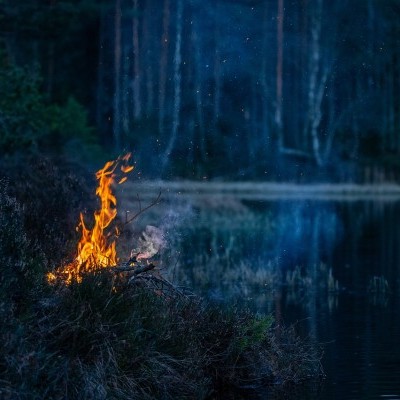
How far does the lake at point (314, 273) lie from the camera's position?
56.0 ft

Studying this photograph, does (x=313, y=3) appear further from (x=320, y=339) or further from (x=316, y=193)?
(x=320, y=339)

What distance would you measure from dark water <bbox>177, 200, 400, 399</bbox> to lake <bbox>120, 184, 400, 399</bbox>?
0.02 meters

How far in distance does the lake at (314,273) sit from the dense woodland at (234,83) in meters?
7.67

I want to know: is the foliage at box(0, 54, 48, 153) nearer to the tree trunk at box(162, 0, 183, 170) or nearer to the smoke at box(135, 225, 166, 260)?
the smoke at box(135, 225, 166, 260)

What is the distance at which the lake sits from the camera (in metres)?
17.1

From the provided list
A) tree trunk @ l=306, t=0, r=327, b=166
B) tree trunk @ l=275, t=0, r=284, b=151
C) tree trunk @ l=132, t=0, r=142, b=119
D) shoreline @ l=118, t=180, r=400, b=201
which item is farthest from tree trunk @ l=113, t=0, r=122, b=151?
tree trunk @ l=306, t=0, r=327, b=166

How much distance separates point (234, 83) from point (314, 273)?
35.9 metres

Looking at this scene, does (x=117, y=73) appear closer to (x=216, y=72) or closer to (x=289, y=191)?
(x=216, y=72)

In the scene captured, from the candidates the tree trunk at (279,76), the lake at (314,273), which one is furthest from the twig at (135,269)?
the tree trunk at (279,76)

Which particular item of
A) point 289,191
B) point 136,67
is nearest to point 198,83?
point 136,67

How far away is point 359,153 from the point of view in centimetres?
7031

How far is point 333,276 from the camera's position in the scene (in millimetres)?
28844

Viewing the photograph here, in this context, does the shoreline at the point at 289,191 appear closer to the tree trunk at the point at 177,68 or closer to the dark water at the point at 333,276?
the dark water at the point at 333,276

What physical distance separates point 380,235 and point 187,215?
17392 mm
